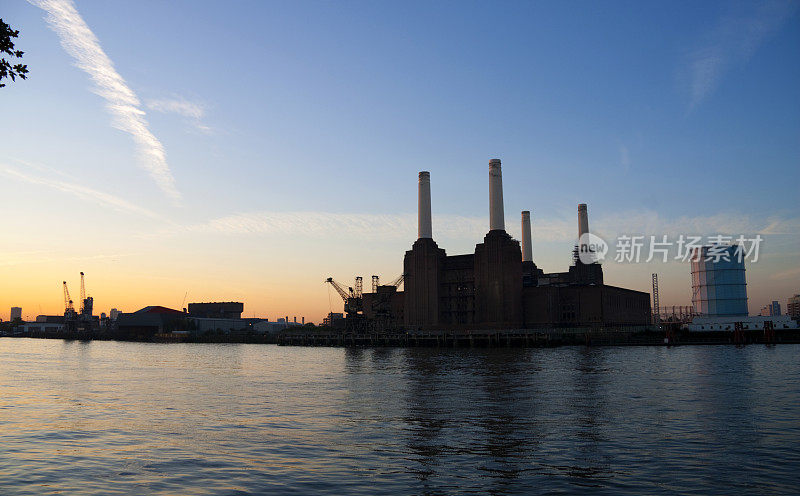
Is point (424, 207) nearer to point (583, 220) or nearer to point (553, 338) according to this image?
point (583, 220)

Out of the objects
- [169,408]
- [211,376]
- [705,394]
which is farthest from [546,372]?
[169,408]

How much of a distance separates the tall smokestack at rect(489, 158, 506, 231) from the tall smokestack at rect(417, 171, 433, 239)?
1605cm

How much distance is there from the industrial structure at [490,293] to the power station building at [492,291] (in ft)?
0.77

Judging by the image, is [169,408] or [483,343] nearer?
[169,408]

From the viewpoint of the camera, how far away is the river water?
17.7 meters

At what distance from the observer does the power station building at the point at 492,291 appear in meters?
148

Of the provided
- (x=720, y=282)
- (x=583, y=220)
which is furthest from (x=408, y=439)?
(x=720, y=282)

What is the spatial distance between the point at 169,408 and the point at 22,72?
26539mm

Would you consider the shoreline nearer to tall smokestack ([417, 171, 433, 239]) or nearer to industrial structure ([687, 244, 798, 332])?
tall smokestack ([417, 171, 433, 239])

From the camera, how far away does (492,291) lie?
14988cm

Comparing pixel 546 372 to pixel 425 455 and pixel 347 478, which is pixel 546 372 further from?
pixel 347 478

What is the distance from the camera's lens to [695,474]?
18328 millimetres

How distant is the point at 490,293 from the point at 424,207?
89.4 ft

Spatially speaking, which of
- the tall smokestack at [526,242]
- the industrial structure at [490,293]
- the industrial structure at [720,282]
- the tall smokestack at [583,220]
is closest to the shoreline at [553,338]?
the industrial structure at [490,293]
